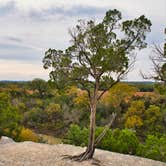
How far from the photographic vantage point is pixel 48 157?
19609 millimetres

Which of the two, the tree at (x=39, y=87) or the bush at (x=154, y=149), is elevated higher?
the tree at (x=39, y=87)

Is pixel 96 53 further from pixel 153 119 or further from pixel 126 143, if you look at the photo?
pixel 153 119

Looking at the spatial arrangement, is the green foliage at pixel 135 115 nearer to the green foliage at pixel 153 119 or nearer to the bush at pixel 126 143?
the green foliage at pixel 153 119

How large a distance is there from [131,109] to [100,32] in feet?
85.1

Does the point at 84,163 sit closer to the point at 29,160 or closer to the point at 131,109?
the point at 29,160

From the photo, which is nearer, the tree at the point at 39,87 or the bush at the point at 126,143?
the bush at the point at 126,143

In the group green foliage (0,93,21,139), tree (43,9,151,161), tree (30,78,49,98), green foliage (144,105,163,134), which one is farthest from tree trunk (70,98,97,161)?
tree (30,78,49,98)

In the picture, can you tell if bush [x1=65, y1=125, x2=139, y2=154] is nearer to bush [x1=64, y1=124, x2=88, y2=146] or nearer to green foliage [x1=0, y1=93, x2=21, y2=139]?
bush [x1=64, y1=124, x2=88, y2=146]

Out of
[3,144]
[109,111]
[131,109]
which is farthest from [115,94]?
[3,144]

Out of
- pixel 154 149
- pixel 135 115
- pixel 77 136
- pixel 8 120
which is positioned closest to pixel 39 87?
pixel 135 115

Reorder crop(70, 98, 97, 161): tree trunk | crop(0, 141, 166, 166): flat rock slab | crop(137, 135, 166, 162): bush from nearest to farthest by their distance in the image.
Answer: crop(0, 141, 166, 166): flat rock slab
crop(70, 98, 97, 161): tree trunk
crop(137, 135, 166, 162): bush

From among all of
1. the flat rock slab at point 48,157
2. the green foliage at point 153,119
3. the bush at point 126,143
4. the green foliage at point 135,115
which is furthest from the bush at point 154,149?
the green foliage at point 153,119

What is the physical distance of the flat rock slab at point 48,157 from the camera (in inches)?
→ 725

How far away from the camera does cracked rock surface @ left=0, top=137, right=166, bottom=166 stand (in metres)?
18.4
